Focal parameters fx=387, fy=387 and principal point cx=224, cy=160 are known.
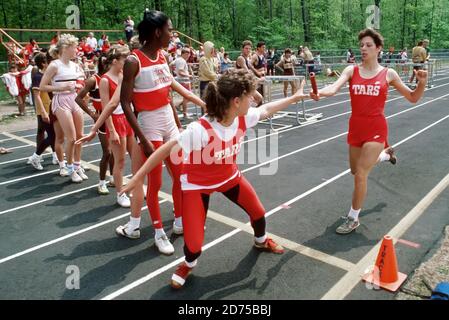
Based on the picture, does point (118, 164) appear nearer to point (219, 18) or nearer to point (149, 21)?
point (149, 21)

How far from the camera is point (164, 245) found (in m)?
3.94

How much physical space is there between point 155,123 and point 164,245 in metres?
1.24

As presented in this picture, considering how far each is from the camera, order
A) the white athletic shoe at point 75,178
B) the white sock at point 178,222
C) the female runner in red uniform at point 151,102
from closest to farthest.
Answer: the female runner in red uniform at point 151,102
the white sock at point 178,222
the white athletic shoe at point 75,178

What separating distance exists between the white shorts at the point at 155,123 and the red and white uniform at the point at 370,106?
206cm

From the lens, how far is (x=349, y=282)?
3.34 m

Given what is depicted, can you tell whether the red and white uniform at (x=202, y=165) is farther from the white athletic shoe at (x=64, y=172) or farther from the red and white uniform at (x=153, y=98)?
the white athletic shoe at (x=64, y=172)

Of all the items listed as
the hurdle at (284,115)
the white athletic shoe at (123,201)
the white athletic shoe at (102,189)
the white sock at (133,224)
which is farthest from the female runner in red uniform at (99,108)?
the hurdle at (284,115)

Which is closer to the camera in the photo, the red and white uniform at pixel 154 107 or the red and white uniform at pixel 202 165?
the red and white uniform at pixel 202 165

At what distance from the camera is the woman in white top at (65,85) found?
19.2 ft

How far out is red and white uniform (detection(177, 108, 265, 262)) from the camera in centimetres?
312

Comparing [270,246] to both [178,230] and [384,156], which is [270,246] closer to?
[178,230]

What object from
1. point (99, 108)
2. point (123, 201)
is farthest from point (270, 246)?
point (99, 108)

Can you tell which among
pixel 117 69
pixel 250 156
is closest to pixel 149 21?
pixel 117 69

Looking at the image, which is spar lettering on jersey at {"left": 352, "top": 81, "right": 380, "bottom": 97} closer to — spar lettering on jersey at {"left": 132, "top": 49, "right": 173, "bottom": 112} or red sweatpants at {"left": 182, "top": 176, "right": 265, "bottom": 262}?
red sweatpants at {"left": 182, "top": 176, "right": 265, "bottom": 262}
